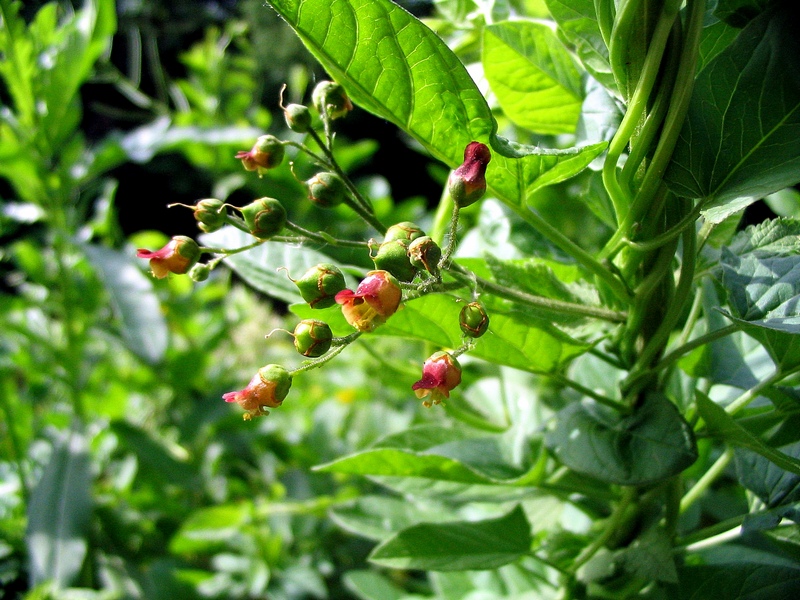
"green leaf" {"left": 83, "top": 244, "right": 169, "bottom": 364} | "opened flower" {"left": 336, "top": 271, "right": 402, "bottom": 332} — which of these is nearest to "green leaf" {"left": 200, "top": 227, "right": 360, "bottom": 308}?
"opened flower" {"left": 336, "top": 271, "right": 402, "bottom": 332}

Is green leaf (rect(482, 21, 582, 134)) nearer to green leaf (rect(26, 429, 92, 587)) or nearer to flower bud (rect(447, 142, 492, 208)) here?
flower bud (rect(447, 142, 492, 208))

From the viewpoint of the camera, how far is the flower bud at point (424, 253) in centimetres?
31

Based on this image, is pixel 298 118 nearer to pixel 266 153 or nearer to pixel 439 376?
pixel 266 153

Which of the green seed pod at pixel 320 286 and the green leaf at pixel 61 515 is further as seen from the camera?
the green leaf at pixel 61 515

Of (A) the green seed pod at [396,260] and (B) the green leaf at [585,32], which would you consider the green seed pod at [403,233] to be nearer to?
(A) the green seed pod at [396,260]

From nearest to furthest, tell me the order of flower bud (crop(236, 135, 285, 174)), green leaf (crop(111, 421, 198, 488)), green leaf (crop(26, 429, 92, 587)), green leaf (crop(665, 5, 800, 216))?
green leaf (crop(665, 5, 800, 216))
flower bud (crop(236, 135, 285, 174))
green leaf (crop(26, 429, 92, 587))
green leaf (crop(111, 421, 198, 488))

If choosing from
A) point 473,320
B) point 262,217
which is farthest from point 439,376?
point 262,217

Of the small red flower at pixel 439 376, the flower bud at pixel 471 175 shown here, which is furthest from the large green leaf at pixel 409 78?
the small red flower at pixel 439 376

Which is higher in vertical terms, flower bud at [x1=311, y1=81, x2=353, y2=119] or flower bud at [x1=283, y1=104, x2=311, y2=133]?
flower bud at [x1=311, y1=81, x2=353, y2=119]

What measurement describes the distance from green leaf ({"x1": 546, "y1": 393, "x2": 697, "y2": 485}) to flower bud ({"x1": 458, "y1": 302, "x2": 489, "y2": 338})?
0.15 meters

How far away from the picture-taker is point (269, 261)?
1.63 feet

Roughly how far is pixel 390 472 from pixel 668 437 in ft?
0.67

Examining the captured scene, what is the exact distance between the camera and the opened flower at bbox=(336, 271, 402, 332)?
307 millimetres

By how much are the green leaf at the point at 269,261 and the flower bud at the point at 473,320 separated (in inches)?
6.5
